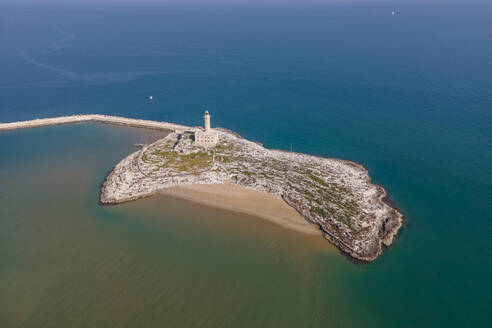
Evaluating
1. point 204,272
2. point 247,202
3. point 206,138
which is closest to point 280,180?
point 247,202

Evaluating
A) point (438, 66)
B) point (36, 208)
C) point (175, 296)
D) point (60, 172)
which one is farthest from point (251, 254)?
point (438, 66)

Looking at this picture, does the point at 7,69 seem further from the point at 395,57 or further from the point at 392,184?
the point at 395,57

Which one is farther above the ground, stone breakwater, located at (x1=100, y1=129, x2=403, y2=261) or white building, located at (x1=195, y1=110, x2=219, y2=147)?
white building, located at (x1=195, y1=110, x2=219, y2=147)

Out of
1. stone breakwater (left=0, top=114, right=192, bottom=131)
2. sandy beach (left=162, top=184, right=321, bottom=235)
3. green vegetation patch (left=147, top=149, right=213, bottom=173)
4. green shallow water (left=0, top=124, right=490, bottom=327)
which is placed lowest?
green shallow water (left=0, top=124, right=490, bottom=327)

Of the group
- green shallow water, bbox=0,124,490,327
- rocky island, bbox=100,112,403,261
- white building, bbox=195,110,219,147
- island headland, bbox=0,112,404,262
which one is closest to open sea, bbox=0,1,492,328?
green shallow water, bbox=0,124,490,327

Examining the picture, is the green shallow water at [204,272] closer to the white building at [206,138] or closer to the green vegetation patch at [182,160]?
the green vegetation patch at [182,160]

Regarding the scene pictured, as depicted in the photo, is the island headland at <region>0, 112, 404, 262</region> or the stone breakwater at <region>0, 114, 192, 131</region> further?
the stone breakwater at <region>0, 114, 192, 131</region>

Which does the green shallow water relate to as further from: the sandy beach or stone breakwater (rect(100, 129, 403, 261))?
stone breakwater (rect(100, 129, 403, 261))

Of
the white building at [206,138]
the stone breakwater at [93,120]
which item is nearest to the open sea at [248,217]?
the stone breakwater at [93,120]
